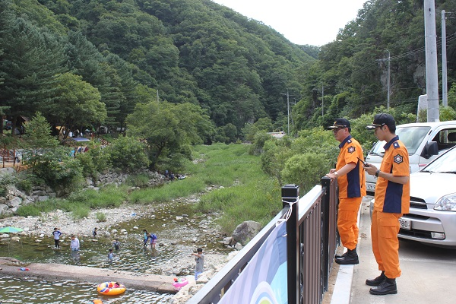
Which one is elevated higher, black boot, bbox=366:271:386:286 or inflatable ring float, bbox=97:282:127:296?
black boot, bbox=366:271:386:286

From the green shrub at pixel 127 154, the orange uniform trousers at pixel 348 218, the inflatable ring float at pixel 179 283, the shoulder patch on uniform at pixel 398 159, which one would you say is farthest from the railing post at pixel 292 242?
the green shrub at pixel 127 154

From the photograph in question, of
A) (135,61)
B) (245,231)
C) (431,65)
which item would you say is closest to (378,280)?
(431,65)

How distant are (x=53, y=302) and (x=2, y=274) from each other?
338cm

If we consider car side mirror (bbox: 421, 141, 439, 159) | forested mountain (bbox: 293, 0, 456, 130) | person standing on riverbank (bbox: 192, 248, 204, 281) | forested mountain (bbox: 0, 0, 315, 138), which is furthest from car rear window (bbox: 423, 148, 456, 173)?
forested mountain (bbox: 0, 0, 315, 138)

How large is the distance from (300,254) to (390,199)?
1686mm

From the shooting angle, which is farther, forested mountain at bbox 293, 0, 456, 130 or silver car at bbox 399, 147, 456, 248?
forested mountain at bbox 293, 0, 456, 130

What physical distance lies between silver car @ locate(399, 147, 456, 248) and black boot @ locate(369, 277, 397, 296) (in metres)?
1.39

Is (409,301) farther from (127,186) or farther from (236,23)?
(236,23)

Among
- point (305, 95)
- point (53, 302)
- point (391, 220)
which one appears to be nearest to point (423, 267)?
point (391, 220)

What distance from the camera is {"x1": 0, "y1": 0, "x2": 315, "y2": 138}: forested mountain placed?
2900 cm

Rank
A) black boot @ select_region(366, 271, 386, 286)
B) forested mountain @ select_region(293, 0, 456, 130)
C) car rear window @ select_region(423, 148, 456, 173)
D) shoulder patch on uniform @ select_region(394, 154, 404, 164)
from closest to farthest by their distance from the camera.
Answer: shoulder patch on uniform @ select_region(394, 154, 404, 164) → black boot @ select_region(366, 271, 386, 286) → car rear window @ select_region(423, 148, 456, 173) → forested mountain @ select_region(293, 0, 456, 130)

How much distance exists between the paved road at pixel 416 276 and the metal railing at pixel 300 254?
1.96ft

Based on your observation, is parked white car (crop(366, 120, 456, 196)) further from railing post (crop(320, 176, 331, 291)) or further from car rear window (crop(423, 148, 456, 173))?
railing post (crop(320, 176, 331, 291))

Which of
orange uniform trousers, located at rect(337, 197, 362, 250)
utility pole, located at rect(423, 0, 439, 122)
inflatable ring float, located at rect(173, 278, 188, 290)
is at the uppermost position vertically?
utility pole, located at rect(423, 0, 439, 122)
